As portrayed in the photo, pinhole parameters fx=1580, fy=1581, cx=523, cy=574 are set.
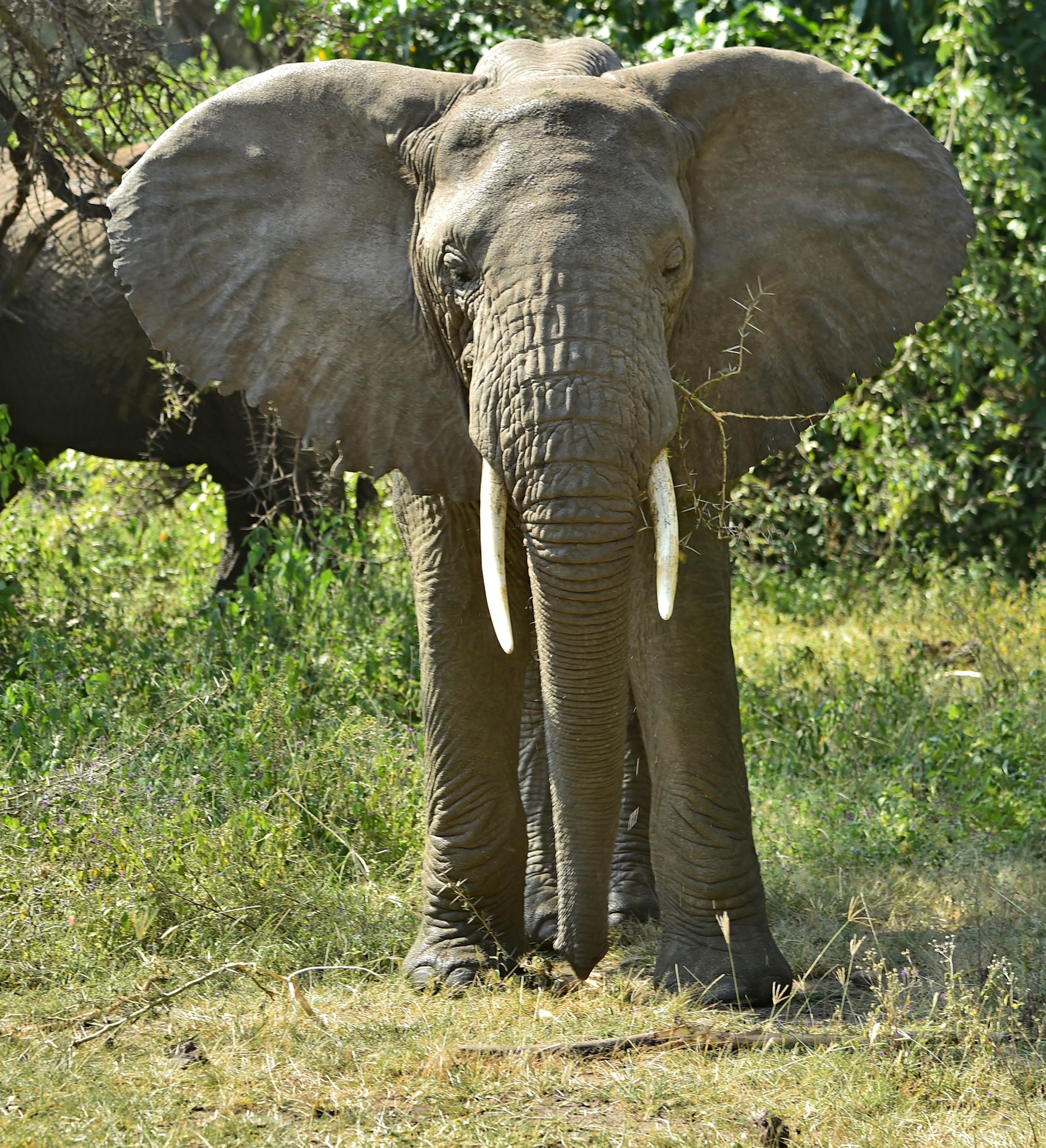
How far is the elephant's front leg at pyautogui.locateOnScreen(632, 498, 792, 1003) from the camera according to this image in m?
4.00

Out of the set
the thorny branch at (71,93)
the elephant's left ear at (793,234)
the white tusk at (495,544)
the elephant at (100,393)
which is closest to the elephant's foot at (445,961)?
the white tusk at (495,544)

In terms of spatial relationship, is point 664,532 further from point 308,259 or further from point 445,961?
point 445,961

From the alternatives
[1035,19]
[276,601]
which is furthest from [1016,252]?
[276,601]

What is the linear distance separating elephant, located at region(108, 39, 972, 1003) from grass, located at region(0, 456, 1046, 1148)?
359 mm

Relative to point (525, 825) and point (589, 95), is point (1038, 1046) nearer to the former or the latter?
point (525, 825)

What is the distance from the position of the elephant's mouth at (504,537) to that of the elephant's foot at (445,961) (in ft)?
3.74

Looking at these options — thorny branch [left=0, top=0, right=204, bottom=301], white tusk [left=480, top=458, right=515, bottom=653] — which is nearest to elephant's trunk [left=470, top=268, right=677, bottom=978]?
white tusk [left=480, top=458, right=515, bottom=653]

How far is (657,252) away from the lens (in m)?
3.46

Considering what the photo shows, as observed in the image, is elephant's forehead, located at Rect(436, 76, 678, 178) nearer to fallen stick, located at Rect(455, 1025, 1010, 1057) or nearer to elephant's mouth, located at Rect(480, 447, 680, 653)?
elephant's mouth, located at Rect(480, 447, 680, 653)

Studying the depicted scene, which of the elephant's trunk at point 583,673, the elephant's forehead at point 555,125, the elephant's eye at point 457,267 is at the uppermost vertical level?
the elephant's forehead at point 555,125

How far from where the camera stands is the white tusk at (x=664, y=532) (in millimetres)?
3387

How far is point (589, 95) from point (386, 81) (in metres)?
0.57

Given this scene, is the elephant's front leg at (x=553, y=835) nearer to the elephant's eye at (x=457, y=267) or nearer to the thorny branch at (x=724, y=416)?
the thorny branch at (x=724, y=416)

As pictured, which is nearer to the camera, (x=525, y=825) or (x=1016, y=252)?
(x=525, y=825)
